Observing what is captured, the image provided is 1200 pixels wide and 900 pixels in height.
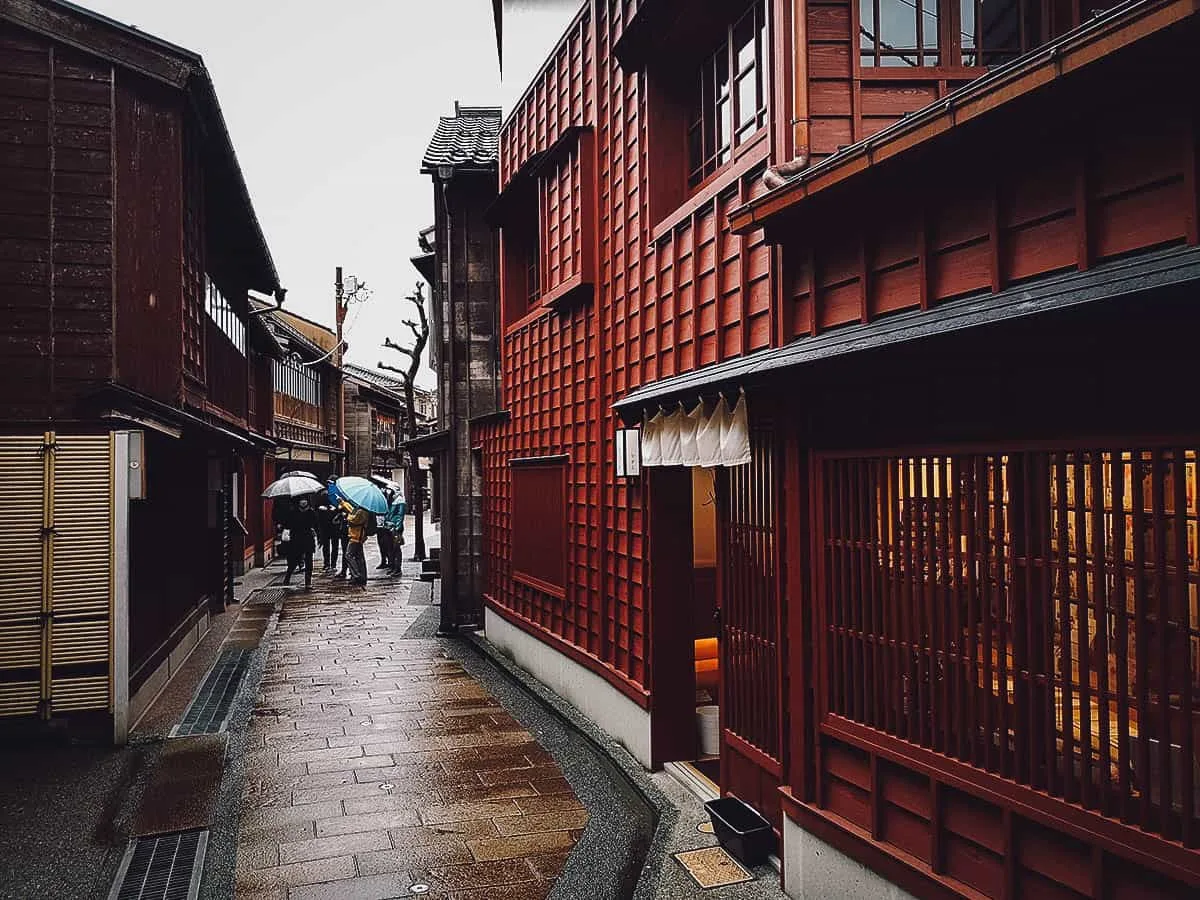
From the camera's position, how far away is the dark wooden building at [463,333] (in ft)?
59.8

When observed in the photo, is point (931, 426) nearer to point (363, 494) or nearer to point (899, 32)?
point (899, 32)

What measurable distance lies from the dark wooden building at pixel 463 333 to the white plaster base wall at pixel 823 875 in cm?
1232

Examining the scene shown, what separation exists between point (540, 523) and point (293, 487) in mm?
16074

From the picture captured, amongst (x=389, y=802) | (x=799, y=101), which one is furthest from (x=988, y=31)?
(x=389, y=802)

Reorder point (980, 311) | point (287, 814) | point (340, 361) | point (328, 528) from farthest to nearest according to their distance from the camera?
point (340, 361)
point (328, 528)
point (287, 814)
point (980, 311)

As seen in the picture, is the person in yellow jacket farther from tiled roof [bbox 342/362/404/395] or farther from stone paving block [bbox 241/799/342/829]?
tiled roof [bbox 342/362/404/395]

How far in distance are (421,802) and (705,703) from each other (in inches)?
142

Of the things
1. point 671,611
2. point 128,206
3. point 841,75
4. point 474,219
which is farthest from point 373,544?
point 841,75

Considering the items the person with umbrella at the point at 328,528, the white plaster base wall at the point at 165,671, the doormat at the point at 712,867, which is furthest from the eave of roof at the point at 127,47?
the person with umbrella at the point at 328,528

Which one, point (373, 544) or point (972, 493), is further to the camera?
point (373, 544)

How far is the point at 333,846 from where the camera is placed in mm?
8023

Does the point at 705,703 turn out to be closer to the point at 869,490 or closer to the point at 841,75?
the point at 869,490

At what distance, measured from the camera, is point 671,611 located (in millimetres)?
9625

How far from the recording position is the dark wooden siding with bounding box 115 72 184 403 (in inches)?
457
